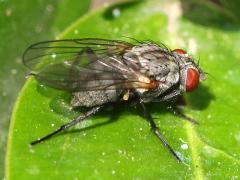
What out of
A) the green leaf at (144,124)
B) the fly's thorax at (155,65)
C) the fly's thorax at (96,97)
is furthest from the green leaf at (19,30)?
the fly's thorax at (155,65)

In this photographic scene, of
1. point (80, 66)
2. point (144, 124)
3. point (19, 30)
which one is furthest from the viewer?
point (19, 30)

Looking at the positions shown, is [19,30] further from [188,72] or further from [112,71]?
[188,72]

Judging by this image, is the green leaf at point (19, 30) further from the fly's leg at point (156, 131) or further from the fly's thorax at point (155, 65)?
the fly's leg at point (156, 131)

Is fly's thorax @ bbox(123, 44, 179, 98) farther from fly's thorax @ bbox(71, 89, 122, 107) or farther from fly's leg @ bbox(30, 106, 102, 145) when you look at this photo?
fly's leg @ bbox(30, 106, 102, 145)

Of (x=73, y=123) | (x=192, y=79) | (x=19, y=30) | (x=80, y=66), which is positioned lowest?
(x=73, y=123)

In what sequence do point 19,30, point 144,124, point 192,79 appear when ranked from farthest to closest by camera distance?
1. point 19,30
2. point 192,79
3. point 144,124

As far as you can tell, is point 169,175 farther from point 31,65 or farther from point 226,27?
point 226,27

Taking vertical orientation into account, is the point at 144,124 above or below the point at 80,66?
below

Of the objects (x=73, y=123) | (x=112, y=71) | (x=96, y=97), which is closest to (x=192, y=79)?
(x=112, y=71)
